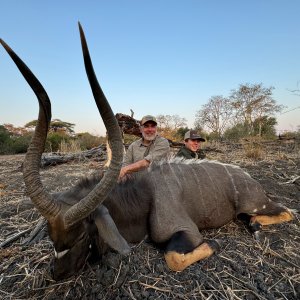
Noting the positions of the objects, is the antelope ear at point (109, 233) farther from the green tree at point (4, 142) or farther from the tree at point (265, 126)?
the tree at point (265, 126)

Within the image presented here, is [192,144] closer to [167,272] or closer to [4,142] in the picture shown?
[167,272]

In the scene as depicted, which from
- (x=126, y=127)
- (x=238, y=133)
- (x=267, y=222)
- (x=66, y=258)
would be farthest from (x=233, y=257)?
(x=238, y=133)

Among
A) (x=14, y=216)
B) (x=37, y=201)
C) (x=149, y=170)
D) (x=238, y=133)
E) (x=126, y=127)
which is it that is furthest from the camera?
(x=238, y=133)

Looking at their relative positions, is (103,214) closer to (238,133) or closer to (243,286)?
(243,286)

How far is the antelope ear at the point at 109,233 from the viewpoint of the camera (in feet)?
7.74

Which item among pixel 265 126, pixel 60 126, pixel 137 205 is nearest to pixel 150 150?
pixel 137 205

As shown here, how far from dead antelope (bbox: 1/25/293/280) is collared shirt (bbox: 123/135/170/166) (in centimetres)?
89

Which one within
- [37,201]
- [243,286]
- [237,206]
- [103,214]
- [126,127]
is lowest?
[243,286]

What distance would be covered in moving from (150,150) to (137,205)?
187cm

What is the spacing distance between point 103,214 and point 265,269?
169 centimetres

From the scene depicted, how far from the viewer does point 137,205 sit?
3.15 metres

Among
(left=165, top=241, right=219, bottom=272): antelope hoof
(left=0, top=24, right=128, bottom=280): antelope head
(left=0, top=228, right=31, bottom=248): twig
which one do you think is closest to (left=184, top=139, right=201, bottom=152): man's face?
(left=165, top=241, right=219, bottom=272): antelope hoof

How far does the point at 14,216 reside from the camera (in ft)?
14.6

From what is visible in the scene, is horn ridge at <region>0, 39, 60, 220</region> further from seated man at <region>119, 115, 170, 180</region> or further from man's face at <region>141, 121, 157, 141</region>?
man's face at <region>141, 121, 157, 141</region>
